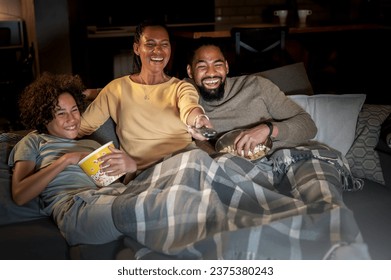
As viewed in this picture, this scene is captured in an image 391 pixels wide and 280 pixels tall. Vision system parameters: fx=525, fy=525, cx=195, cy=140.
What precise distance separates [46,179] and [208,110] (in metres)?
0.65

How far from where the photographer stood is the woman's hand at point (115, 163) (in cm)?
145

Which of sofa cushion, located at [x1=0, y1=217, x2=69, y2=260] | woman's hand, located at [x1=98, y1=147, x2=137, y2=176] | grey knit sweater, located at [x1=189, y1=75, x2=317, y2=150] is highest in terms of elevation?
grey knit sweater, located at [x1=189, y1=75, x2=317, y2=150]

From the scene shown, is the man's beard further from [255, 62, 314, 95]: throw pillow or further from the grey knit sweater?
[255, 62, 314, 95]: throw pillow

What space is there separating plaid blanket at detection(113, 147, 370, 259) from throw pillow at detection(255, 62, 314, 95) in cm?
51

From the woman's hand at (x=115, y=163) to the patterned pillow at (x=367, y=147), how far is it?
0.84 meters

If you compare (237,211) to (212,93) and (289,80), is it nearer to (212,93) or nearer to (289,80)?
(212,93)

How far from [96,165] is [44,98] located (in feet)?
1.04

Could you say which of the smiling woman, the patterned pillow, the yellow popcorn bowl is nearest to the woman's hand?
the yellow popcorn bowl

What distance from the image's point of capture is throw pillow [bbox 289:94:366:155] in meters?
1.90

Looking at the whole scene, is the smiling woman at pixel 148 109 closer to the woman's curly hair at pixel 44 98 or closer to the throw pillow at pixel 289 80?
the woman's curly hair at pixel 44 98

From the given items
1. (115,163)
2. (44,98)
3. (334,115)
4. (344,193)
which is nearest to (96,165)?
(115,163)

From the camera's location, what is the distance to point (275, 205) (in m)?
1.41

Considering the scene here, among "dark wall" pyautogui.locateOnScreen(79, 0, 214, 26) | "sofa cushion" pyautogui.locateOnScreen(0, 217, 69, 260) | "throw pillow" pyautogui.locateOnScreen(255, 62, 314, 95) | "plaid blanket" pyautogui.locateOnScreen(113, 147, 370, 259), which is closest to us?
"plaid blanket" pyautogui.locateOnScreen(113, 147, 370, 259)

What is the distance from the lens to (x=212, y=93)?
1.86 meters
